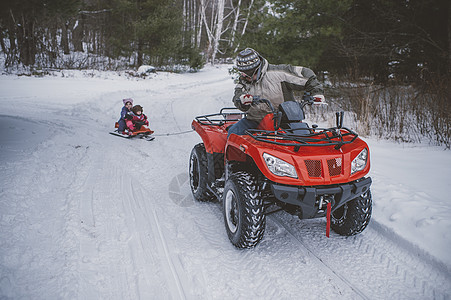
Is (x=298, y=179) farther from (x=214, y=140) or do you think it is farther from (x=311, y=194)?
(x=214, y=140)

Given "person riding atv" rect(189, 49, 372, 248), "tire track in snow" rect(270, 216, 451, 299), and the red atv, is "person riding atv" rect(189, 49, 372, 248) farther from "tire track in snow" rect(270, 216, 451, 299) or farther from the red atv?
"tire track in snow" rect(270, 216, 451, 299)

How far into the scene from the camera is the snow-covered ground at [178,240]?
7.60 ft

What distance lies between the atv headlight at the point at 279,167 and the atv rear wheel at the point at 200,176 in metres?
1.39

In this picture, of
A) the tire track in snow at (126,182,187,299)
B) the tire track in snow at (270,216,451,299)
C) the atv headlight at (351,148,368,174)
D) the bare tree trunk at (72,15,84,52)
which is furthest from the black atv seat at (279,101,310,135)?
the bare tree trunk at (72,15,84,52)

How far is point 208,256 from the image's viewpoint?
2.70m

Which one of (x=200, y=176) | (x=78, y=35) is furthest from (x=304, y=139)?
(x=78, y=35)

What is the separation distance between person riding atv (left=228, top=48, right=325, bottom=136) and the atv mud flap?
113 cm

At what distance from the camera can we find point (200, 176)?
12.1ft

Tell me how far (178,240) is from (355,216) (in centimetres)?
168

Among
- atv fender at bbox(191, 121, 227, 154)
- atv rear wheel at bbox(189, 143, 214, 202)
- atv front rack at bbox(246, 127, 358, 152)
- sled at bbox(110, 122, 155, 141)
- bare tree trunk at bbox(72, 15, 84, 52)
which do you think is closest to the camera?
atv front rack at bbox(246, 127, 358, 152)

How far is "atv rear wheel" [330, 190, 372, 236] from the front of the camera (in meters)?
2.76

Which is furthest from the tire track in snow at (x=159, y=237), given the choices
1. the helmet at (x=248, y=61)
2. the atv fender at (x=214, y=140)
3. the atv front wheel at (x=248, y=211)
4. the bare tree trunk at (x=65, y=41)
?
the bare tree trunk at (x=65, y=41)

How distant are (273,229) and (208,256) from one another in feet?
2.65

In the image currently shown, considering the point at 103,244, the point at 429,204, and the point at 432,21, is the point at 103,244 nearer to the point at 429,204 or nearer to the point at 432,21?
the point at 429,204
